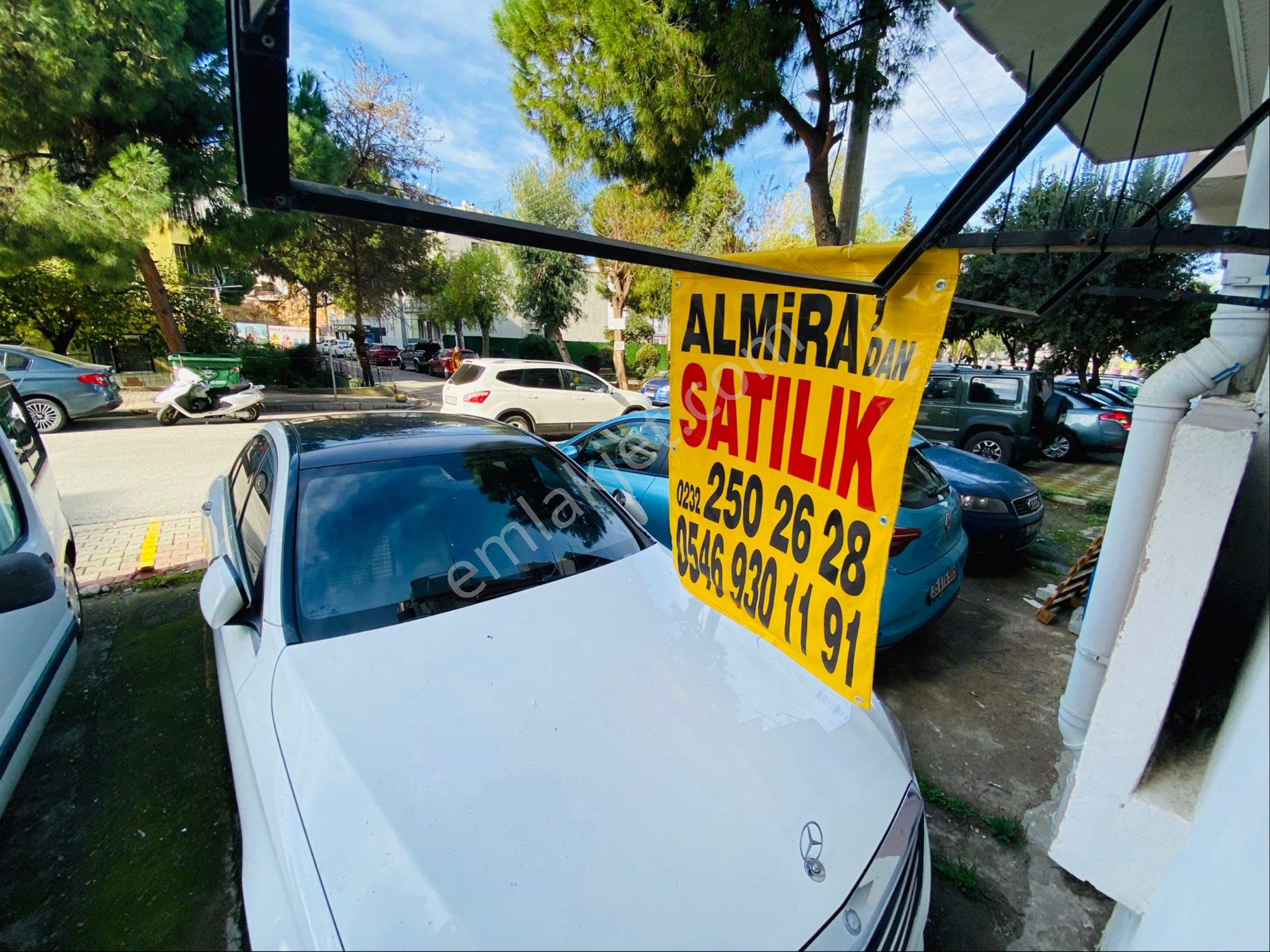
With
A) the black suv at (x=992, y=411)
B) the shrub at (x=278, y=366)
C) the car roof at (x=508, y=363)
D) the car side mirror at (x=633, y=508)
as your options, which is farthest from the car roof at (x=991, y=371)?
the shrub at (x=278, y=366)

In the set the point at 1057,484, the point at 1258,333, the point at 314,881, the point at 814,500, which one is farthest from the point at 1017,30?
the point at 1057,484

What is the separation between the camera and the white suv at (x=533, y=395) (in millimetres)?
10086

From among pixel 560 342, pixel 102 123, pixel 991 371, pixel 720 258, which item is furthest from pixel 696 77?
pixel 560 342

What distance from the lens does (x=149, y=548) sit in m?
4.71

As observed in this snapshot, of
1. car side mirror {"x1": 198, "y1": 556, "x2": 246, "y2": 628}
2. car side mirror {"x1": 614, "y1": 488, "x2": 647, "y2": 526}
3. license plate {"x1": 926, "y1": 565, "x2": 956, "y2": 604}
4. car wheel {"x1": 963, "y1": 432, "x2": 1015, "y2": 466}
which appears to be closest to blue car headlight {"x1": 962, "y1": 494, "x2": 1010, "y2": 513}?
license plate {"x1": 926, "y1": 565, "x2": 956, "y2": 604}

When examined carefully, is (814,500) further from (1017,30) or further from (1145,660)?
(1017,30)

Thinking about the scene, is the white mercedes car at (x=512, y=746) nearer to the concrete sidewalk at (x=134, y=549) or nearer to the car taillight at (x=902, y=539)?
the car taillight at (x=902, y=539)

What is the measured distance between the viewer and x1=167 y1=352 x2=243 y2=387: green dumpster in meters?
10.7

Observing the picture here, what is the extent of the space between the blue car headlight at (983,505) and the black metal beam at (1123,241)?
3.96 m

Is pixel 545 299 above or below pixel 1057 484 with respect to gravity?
above

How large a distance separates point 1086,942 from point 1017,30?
4.11 metres

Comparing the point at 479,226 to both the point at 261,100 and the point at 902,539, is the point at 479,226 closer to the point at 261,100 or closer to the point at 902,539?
the point at 261,100

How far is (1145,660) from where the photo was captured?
3.58ft

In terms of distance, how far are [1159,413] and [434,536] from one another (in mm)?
2272
